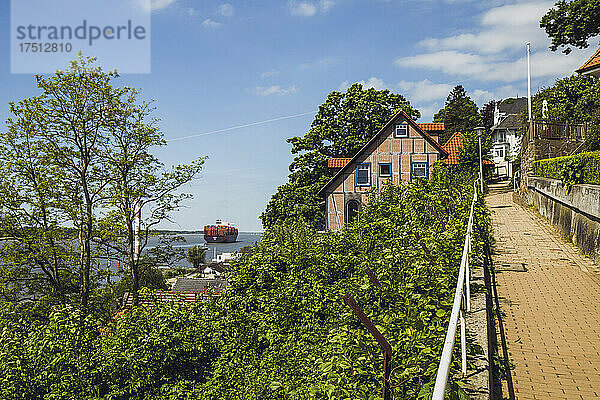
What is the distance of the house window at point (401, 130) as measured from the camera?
1255 inches

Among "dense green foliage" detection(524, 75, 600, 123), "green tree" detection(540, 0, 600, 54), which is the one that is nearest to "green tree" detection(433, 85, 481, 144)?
"dense green foliage" detection(524, 75, 600, 123)

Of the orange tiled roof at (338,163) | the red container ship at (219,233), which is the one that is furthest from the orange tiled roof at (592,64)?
the red container ship at (219,233)

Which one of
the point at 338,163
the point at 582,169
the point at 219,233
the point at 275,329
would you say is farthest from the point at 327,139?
the point at 219,233

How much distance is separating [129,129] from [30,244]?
668cm

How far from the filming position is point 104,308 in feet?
68.9

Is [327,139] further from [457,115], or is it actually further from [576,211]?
[457,115]

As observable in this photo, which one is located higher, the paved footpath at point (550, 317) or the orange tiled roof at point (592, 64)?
the orange tiled roof at point (592, 64)

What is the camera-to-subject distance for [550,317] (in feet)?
20.9

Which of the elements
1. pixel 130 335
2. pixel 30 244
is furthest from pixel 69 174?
pixel 130 335

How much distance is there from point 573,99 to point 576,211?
21.3 metres

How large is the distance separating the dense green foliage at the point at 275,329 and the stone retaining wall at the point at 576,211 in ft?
7.87

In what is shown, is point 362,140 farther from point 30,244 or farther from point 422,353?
point 422,353

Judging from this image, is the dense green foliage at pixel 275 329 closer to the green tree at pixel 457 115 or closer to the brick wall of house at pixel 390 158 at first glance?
the brick wall of house at pixel 390 158

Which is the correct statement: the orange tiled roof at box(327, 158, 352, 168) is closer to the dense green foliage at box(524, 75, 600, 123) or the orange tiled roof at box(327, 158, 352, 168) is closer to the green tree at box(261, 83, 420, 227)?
the green tree at box(261, 83, 420, 227)
